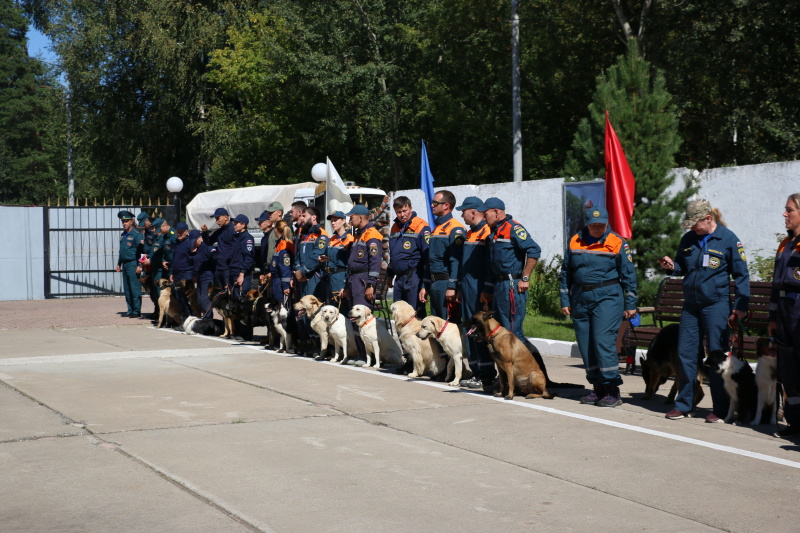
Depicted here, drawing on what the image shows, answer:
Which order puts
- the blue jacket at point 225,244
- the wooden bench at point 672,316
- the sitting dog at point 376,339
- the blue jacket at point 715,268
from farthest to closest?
the blue jacket at point 225,244
the sitting dog at point 376,339
the wooden bench at point 672,316
the blue jacket at point 715,268

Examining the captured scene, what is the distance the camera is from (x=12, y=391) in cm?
992

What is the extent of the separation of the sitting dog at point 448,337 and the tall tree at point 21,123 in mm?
Result: 66991

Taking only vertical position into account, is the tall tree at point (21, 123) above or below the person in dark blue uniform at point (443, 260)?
above

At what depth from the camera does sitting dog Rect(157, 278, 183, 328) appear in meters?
17.5

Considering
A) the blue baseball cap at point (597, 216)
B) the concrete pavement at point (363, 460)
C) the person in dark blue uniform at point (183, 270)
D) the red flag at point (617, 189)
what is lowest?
the concrete pavement at point (363, 460)

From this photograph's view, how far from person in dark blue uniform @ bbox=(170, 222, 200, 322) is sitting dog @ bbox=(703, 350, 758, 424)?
1081cm

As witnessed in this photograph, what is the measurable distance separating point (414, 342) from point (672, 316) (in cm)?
317

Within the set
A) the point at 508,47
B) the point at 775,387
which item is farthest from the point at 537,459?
the point at 508,47

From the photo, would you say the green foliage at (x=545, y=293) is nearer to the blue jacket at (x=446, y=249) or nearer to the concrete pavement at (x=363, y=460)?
the concrete pavement at (x=363, y=460)

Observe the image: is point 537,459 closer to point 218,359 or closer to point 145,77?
point 218,359

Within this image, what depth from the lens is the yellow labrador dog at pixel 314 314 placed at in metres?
12.4

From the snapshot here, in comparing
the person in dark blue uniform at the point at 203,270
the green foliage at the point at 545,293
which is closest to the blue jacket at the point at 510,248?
the green foliage at the point at 545,293

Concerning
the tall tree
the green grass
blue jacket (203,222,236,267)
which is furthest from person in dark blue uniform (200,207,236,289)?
the tall tree

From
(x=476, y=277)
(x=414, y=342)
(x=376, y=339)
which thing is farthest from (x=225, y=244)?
(x=476, y=277)
